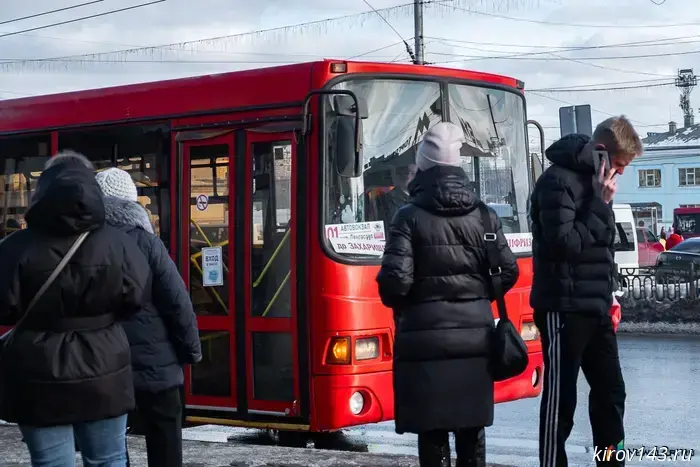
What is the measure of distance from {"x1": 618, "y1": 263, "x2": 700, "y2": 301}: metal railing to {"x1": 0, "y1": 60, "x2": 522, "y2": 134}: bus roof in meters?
10.4

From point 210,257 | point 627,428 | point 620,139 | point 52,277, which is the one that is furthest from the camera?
point 627,428

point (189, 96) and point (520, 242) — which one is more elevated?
point (189, 96)

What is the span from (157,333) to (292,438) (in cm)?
422

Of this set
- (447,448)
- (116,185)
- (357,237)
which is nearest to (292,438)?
(357,237)

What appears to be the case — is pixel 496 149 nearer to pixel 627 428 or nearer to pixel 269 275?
pixel 269 275

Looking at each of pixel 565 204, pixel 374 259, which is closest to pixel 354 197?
pixel 374 259

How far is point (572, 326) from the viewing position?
564 centimetres

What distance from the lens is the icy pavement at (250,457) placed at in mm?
6875

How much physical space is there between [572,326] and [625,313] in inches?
538

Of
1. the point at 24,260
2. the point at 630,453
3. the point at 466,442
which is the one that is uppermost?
the point at 24,260

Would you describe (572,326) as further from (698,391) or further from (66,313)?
(698,391)

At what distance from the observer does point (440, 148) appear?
494 cm

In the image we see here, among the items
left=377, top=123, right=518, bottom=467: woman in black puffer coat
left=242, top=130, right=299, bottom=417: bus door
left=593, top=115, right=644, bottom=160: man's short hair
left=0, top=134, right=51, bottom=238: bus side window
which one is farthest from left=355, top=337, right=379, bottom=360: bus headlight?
left=0, top=134, right=51, bottom=238: bus side window

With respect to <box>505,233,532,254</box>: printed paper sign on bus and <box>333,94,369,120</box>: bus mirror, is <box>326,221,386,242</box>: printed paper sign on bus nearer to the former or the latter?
<box>333,94,369,120</box>: bus mirror
